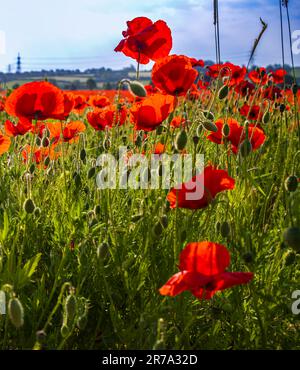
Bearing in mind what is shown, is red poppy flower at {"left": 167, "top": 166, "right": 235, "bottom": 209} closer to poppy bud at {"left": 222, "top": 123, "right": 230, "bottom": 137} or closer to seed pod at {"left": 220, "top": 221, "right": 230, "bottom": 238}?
seed pod at {"left": 220, "top": 221, "right": 230, "bottom": 238}

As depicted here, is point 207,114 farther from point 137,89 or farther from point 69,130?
point 69,130

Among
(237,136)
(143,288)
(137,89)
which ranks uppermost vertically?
(137,89)

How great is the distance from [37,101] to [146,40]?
449mm

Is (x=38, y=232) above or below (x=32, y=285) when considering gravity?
above

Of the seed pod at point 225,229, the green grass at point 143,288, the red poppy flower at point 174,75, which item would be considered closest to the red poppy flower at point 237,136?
the green grass at point 143,288

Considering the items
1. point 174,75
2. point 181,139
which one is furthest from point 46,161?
point 181,139

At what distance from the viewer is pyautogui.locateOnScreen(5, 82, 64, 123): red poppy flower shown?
1.86 m

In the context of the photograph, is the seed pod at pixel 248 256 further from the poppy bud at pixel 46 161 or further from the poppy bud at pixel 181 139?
the poppy bud at pixel 46 161

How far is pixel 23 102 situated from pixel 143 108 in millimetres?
400

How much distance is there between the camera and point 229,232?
152cm

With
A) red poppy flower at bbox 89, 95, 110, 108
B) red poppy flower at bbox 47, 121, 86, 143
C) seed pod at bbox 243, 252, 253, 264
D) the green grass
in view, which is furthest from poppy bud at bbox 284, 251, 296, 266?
red poppy flower at bbox 89, 95, 110, 108

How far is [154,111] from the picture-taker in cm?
181
